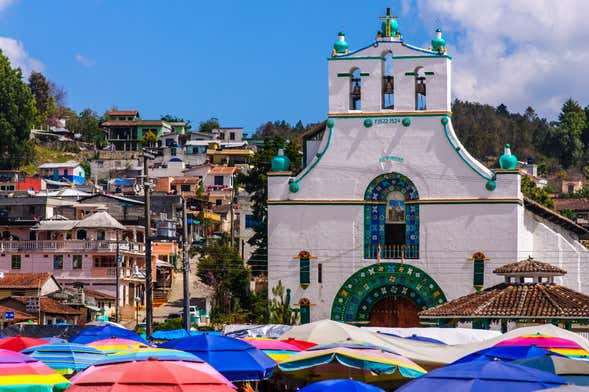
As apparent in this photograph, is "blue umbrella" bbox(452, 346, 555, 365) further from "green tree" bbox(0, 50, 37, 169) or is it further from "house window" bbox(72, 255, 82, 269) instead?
"green tree" bbox(0, 50, 37, 169)

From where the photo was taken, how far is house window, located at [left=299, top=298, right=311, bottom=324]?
54531 mm

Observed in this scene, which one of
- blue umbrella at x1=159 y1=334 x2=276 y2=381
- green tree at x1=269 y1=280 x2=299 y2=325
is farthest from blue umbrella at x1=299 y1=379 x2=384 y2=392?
green tree at x1=269 y1=280 x2=299 y2=325

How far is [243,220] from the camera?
3642 inches

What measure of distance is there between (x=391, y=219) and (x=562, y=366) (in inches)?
1213

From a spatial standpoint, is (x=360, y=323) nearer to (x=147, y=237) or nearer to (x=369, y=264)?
(x=369, y=264)

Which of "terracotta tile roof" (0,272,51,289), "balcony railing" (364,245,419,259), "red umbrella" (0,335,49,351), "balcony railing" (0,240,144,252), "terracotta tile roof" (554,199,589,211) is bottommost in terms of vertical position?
"terracotta tile roof" (0,272,51,289)

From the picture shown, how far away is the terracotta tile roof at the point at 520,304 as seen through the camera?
138ft

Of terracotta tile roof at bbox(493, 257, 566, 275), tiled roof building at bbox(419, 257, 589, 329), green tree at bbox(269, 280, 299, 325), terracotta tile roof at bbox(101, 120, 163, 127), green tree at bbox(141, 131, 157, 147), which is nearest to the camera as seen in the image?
tiled roof building at bbox(419, 257, 589, 329)

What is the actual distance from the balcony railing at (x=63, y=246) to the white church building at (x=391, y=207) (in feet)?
66.9

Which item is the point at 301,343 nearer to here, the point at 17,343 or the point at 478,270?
the point at 17,343

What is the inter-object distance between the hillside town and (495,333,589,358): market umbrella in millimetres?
84

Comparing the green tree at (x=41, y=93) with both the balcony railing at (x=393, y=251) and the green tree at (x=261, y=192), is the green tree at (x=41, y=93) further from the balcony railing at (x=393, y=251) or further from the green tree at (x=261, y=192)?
the balcony railing at (x=393, y=251)

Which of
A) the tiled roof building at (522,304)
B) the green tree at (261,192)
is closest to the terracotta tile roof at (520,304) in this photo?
the tiled roof building at (522,304)

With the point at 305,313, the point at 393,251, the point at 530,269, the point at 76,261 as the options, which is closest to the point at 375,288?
the point at 393,251
